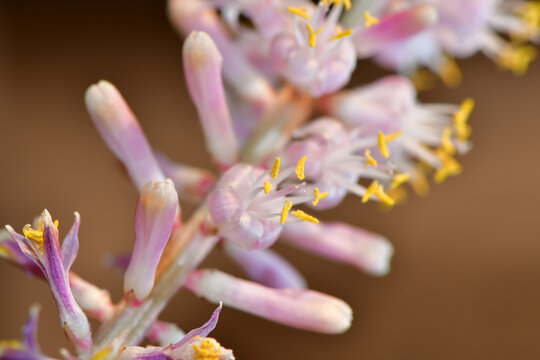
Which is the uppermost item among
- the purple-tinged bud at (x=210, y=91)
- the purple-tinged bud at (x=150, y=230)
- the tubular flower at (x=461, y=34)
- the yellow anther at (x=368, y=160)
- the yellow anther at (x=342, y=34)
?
the tubular flower at (x=461, y=34)

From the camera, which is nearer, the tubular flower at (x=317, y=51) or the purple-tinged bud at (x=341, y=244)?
the tubular flower at (x=317, y=51)

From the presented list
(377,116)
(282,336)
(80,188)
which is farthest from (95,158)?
(377,116)

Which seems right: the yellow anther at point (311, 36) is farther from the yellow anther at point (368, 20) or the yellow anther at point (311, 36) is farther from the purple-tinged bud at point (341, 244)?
the purple-tinged bud at point (341, 244)

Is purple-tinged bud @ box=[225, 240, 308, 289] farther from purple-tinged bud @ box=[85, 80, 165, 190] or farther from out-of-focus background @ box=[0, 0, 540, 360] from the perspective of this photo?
out-of-focus background @ box=[0, 0, 540, 360]

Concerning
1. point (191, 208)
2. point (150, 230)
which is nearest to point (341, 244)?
point (150, 230)

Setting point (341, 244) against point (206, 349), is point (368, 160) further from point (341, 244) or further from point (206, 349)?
point (206, 349)

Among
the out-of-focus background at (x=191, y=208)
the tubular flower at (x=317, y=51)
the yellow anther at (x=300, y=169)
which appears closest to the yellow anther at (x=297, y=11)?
the tubular flower at (x=317, y=51)

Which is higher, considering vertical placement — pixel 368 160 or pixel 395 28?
pixel 395 28

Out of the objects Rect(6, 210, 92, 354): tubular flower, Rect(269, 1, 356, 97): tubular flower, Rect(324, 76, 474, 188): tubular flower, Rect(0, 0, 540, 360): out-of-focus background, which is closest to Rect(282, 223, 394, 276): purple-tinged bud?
Rect(324, 76, 474, 188): tubular flower
